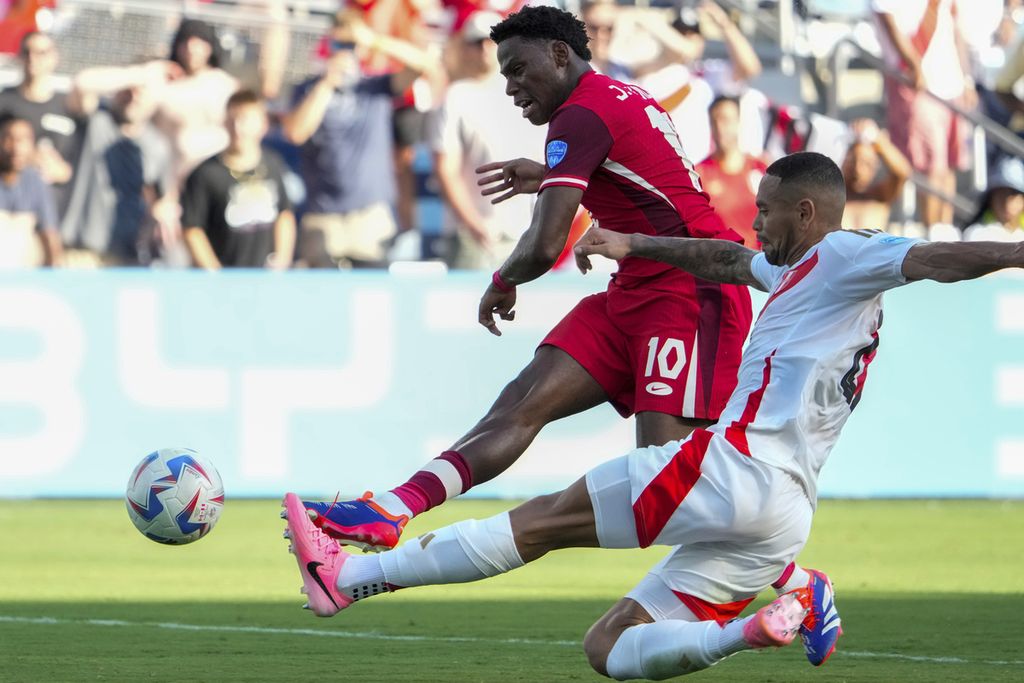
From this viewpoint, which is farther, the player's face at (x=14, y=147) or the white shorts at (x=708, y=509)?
the player's face at (x=14, y=147)

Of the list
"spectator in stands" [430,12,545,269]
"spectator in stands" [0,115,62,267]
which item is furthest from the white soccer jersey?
"spectator in stands" [0,115,62,267]

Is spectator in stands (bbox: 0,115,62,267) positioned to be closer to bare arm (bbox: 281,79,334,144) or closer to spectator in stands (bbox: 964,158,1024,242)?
bare arm (bbox: 281,79,334,144)

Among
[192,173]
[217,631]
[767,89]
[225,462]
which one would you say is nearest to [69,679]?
[217,631]

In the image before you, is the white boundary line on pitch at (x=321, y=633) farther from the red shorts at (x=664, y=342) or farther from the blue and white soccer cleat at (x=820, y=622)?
the blue and white soccer cleat at (x=820, y=622)

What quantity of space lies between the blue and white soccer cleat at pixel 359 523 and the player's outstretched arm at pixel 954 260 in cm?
192

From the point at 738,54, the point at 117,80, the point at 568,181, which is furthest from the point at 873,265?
the point at 738,54

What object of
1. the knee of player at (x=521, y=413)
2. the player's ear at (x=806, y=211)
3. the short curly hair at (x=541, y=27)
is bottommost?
the knee of player at (x=521, y=413)

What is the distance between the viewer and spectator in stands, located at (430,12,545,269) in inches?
509

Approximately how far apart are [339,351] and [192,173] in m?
1.86

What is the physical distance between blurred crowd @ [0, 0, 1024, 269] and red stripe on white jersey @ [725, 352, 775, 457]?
7476 mm

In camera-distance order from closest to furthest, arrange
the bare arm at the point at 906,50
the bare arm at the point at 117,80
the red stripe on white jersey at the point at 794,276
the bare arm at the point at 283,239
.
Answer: the red stripe on white jersey at the point at 794,276 → the bare arm at the point at 283,239 → the bare arm at the point at 117,80 → the bare arm at the point at 906,50


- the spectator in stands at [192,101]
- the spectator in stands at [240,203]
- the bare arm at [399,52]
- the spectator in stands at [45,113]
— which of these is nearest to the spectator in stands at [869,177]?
the bare arm at [399,52]

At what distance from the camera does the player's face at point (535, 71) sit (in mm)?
6336

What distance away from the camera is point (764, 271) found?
5.33 metres
